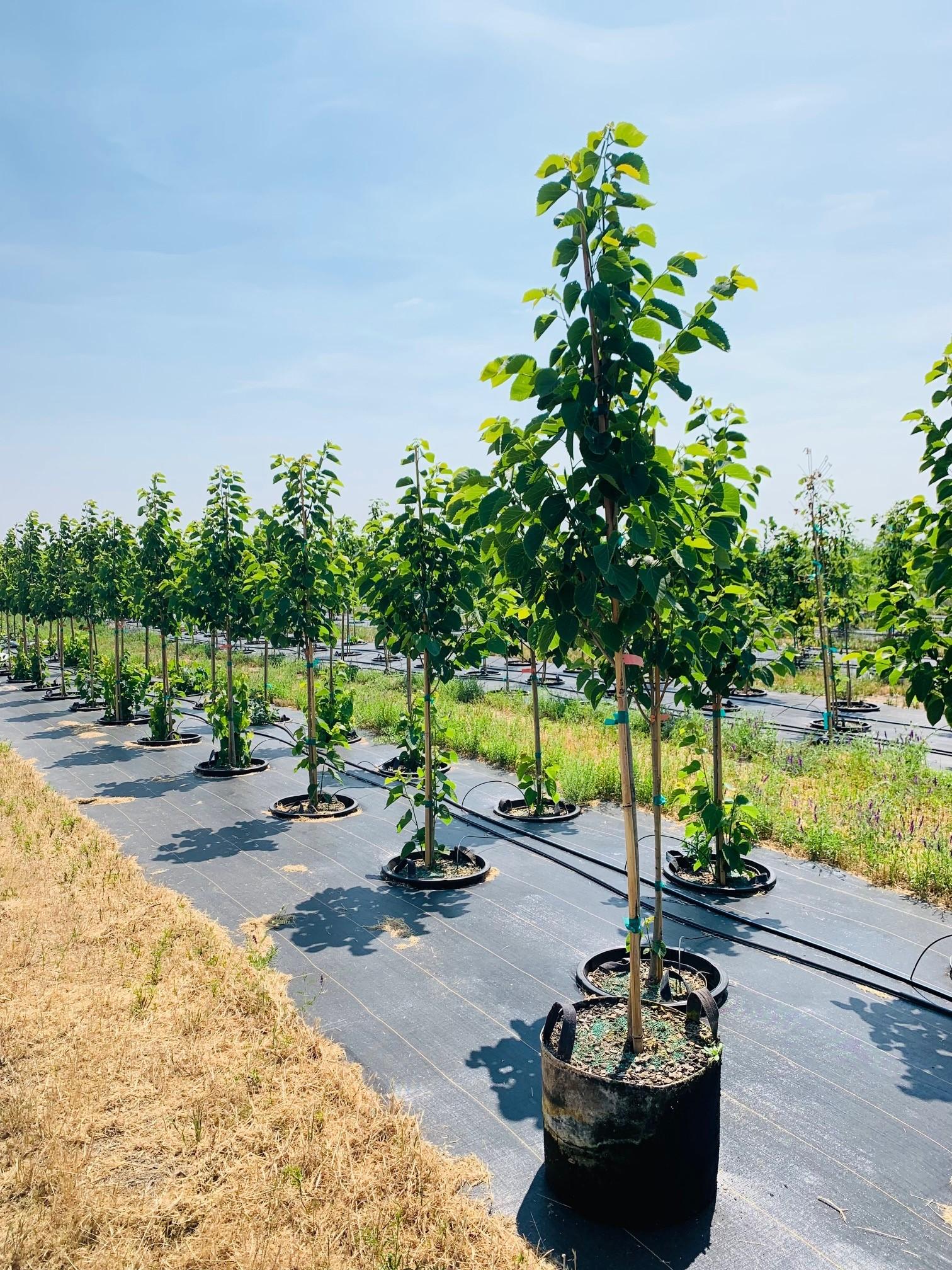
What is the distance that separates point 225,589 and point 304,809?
3.20 m

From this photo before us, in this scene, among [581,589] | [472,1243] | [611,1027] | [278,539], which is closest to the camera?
[472,1243]

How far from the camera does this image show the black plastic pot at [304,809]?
27.9 feet

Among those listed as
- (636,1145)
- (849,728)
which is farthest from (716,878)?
(849,728)

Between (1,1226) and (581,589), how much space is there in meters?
3.00

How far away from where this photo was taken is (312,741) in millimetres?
8781

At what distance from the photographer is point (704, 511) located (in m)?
3.74

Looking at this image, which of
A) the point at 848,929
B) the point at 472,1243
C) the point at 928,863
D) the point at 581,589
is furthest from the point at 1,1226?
the point at 928,863

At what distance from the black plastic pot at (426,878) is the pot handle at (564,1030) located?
10.3 feet

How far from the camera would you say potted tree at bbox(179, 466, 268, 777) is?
1022 cm

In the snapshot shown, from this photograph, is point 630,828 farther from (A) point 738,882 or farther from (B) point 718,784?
(A) point 738,882

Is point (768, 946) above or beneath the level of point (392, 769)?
beneath

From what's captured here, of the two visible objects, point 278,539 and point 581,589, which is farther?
point 278,539

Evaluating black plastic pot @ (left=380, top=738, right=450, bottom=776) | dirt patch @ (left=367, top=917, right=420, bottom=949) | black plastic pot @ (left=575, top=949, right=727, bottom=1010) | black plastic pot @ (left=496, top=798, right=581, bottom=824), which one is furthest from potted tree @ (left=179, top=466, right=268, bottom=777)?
black plastic pot @ (left=575, top=949, right=727, bottom=1010)

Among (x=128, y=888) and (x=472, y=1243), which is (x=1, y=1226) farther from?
(x=128, y=888)
